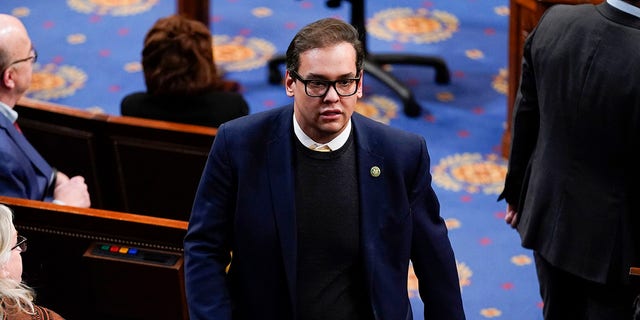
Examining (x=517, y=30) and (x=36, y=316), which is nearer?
(x=36, y=316)

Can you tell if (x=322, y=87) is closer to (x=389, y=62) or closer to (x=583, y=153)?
(x=583, y=153)

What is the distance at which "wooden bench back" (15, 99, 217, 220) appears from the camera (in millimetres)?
3498

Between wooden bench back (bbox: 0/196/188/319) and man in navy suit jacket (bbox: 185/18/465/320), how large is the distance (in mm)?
563

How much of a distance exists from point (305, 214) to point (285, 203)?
53 millimetres

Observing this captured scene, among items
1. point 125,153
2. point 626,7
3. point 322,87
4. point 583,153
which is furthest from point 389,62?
point 322,87

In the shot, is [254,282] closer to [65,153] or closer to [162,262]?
[162,262]

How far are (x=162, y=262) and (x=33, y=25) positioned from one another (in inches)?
139

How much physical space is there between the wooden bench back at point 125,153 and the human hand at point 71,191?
185 millimetres

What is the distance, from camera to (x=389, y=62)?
5328 millimetres

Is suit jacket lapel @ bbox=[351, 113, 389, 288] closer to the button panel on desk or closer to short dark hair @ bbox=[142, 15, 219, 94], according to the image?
the button panel on desk

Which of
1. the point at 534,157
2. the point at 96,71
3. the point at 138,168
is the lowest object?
the point at 96,71

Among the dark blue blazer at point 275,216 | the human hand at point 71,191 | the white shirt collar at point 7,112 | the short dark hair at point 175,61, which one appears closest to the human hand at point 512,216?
the dark blue blazer at point 275,216

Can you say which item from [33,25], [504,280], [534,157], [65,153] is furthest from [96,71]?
[534,157]

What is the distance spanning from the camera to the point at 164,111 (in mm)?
3672
